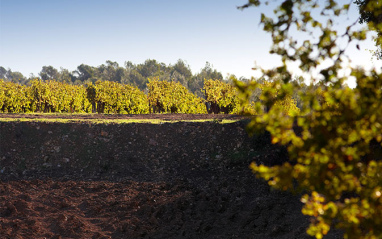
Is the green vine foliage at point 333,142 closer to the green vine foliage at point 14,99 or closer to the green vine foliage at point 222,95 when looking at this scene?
the green vine foliage at point 222,95

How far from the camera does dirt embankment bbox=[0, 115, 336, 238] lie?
28.0 ft

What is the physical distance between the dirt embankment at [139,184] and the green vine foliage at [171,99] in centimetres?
1104

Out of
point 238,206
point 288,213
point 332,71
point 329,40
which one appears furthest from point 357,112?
point 238,206

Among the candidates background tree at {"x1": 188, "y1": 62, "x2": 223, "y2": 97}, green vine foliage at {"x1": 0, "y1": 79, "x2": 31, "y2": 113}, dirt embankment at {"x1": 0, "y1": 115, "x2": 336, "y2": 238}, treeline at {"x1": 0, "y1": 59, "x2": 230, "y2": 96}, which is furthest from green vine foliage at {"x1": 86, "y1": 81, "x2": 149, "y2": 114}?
treeline at {"x1": 0, "y1": 59, "x2": 230, "y2": 96}

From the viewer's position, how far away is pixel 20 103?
2503cm

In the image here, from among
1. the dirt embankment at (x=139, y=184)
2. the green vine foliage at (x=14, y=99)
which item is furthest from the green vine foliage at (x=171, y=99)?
the dirt embankment at (x=139, y=184)

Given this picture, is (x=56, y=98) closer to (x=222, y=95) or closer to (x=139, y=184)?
(x=222, y=95)

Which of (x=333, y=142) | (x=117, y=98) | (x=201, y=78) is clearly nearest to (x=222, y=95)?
(x=117, y=98)

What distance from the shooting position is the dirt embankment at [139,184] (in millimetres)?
8547

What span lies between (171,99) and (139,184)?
46.3 feet

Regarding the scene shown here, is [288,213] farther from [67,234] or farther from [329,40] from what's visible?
[329,40]

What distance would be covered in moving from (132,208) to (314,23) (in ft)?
24.8

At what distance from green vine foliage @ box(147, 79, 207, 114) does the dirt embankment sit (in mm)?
11044

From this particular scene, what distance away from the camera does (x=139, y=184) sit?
11.3m
